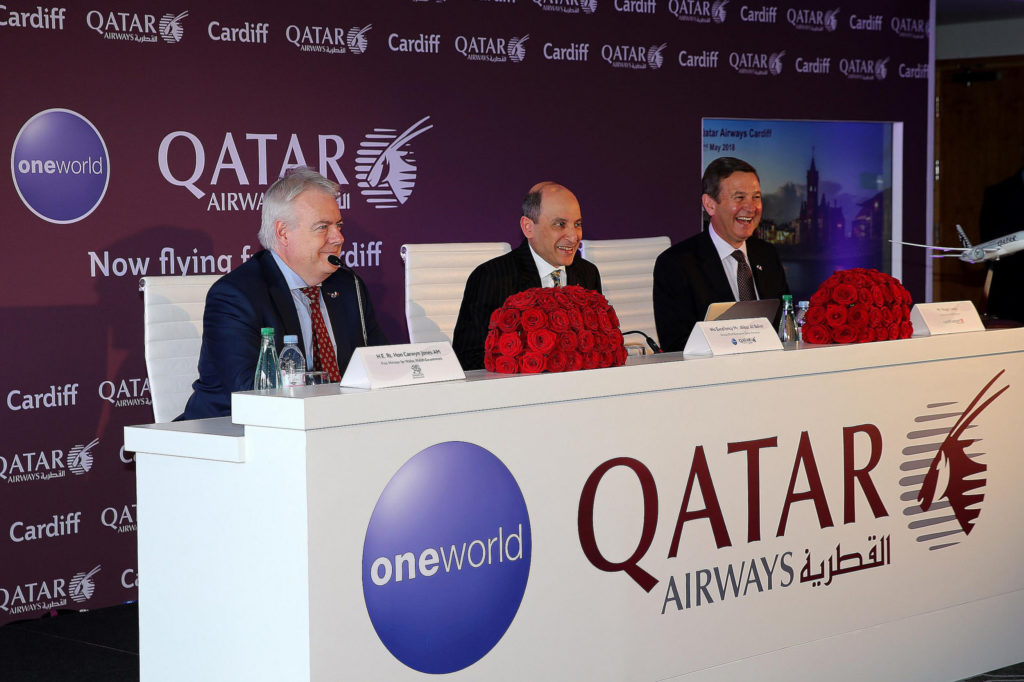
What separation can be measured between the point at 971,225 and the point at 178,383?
685 cm

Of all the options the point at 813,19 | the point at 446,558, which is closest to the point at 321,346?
the point at 446,558

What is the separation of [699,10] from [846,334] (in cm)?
338

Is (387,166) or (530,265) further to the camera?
(387,166)

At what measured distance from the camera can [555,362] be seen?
263 cm

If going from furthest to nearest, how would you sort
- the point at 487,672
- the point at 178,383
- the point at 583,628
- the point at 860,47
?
the point at 860,47 → the point at 178,383 → the point at 583,628 → the point at 487,672

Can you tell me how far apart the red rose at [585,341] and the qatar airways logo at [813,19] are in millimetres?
4420

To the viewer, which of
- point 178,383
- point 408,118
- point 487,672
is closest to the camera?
point 487,672

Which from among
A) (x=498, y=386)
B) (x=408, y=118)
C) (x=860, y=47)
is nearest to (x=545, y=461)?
Answer: (x=498, y=386)

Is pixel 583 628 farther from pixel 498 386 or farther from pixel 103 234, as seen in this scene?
pixel 103 234

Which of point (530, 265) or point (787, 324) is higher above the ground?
point (530, 265)

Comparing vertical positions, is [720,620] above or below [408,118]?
below

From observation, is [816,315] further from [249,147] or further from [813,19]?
[813,19]

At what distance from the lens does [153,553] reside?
2.54m

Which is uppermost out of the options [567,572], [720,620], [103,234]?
[103,234]
